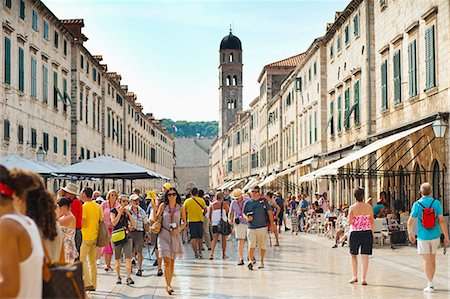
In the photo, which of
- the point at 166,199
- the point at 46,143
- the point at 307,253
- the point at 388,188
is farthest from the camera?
the point at 46,143

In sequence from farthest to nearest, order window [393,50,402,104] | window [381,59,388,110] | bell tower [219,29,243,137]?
bell tower [219,29,243,137] → window [381,59,388,110] → window [393,50,402,104]

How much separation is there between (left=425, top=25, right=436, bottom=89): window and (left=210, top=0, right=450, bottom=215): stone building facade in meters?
0.03

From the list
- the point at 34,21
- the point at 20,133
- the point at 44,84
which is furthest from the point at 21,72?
the point at 44,84

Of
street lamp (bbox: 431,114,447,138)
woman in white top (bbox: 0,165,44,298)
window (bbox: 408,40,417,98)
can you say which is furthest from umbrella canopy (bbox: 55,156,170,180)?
woman in white top (bbox: 0,165,44,298)

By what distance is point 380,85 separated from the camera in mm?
27453

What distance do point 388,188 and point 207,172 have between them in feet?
375

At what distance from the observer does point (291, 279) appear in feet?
48.1

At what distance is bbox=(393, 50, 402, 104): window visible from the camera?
973 inches

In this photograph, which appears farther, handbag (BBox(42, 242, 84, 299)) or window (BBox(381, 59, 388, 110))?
window (BBox(381, 59, 388, 110))

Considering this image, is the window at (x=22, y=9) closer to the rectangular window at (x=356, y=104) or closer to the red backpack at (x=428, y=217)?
the rectangular window at (x=356, y=104)

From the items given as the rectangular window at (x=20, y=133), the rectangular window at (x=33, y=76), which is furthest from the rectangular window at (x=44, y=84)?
the rectangular window at (x=20, y=133)

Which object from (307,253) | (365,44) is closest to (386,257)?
(307,253)

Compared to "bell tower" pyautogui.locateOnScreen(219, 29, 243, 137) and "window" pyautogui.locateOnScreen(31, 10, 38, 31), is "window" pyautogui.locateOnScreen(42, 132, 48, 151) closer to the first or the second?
"window" pyautogui.locateOnScreen(31, 10, 38, 31)

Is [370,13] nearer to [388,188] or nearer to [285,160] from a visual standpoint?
[388,188]
